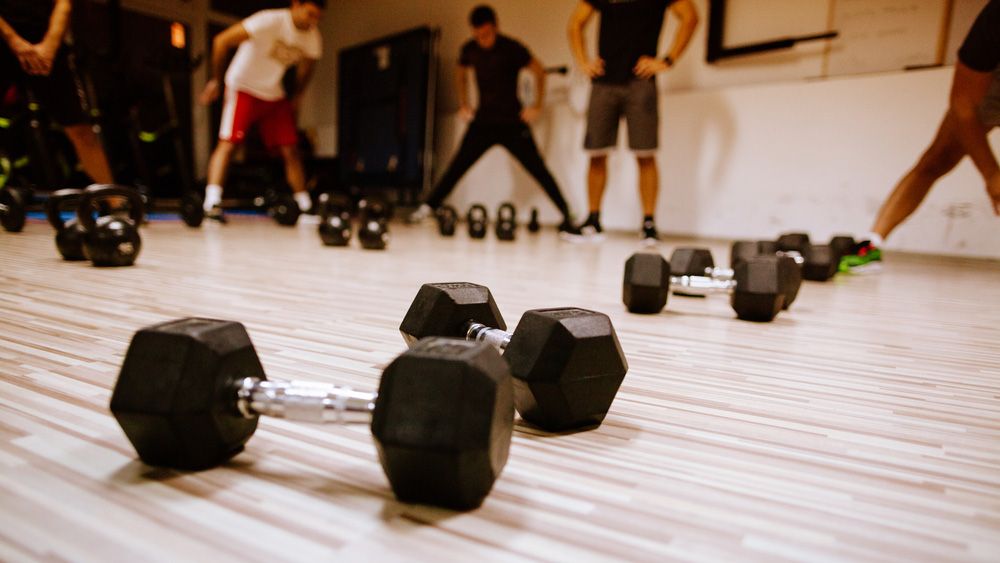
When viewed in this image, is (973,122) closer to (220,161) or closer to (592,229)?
(592,229)

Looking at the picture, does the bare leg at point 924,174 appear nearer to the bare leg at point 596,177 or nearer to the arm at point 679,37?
the arm at point 679,37

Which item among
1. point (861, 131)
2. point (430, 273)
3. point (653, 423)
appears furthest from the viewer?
point (861, 131)

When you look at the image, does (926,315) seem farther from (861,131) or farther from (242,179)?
(242,179)

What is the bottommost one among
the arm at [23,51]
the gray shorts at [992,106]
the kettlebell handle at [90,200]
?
the kettlebell handle at [90,200]

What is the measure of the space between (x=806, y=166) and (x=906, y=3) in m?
1.17

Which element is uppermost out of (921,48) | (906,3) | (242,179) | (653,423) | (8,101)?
(906,3)

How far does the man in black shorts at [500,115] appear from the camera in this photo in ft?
16.1

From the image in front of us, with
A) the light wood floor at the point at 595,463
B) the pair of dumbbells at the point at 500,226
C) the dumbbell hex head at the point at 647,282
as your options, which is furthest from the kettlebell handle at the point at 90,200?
the pair of dumbbells at the point at 500,226

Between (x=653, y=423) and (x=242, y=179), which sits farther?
(x=242, y=179)

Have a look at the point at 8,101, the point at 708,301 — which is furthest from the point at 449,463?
the point at 8,101

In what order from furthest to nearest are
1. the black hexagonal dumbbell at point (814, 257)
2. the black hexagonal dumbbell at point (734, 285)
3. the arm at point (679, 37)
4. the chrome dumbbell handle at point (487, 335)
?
1. the arm at point (679, 37)
2. the black hexagonal dumbbell at point (814, 257)
3. the black hexagonal dumbbell at point (734, 285)
4. the chrome dumbbell handle at point (487, 335)

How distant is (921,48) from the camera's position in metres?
3.91

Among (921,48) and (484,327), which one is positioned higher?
(921,48)

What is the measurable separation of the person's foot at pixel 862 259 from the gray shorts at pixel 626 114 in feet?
4.34
